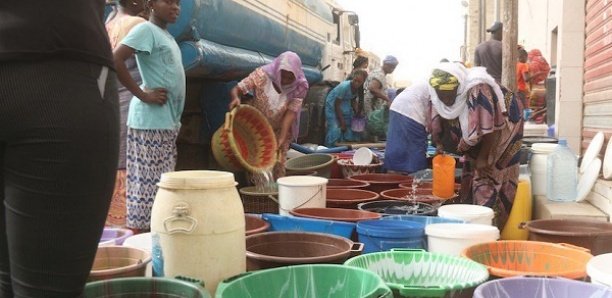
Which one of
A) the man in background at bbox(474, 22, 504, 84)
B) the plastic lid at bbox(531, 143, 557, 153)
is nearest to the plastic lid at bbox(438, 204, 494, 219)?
the plastic lid at bbox(531, 143, 557, 153)

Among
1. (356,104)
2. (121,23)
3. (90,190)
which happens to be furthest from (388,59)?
(90,190)

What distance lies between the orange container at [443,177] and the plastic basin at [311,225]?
1.51m

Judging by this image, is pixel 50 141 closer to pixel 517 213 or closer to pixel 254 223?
pixel 254 223

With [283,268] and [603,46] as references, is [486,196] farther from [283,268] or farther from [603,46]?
[283,268]

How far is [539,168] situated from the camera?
14.1 feet

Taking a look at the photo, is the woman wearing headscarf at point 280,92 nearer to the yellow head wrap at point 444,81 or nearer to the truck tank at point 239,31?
the truck tank at point 239,31

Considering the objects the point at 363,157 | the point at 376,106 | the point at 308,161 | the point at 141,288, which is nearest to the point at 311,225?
the point at 141,288

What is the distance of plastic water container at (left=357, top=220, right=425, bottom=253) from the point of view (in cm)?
236

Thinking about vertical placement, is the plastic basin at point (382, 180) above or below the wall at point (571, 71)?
below

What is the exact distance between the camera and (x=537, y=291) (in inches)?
70.2

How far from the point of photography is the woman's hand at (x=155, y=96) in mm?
3457

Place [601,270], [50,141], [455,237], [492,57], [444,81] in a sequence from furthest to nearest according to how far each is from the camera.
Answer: [492,57], [444,81], [455,237], [601,270], [50,141]

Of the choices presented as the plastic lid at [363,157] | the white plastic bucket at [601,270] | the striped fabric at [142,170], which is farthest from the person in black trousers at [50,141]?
the plastic lid at [363,157]

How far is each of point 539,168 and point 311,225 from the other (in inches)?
91.5
